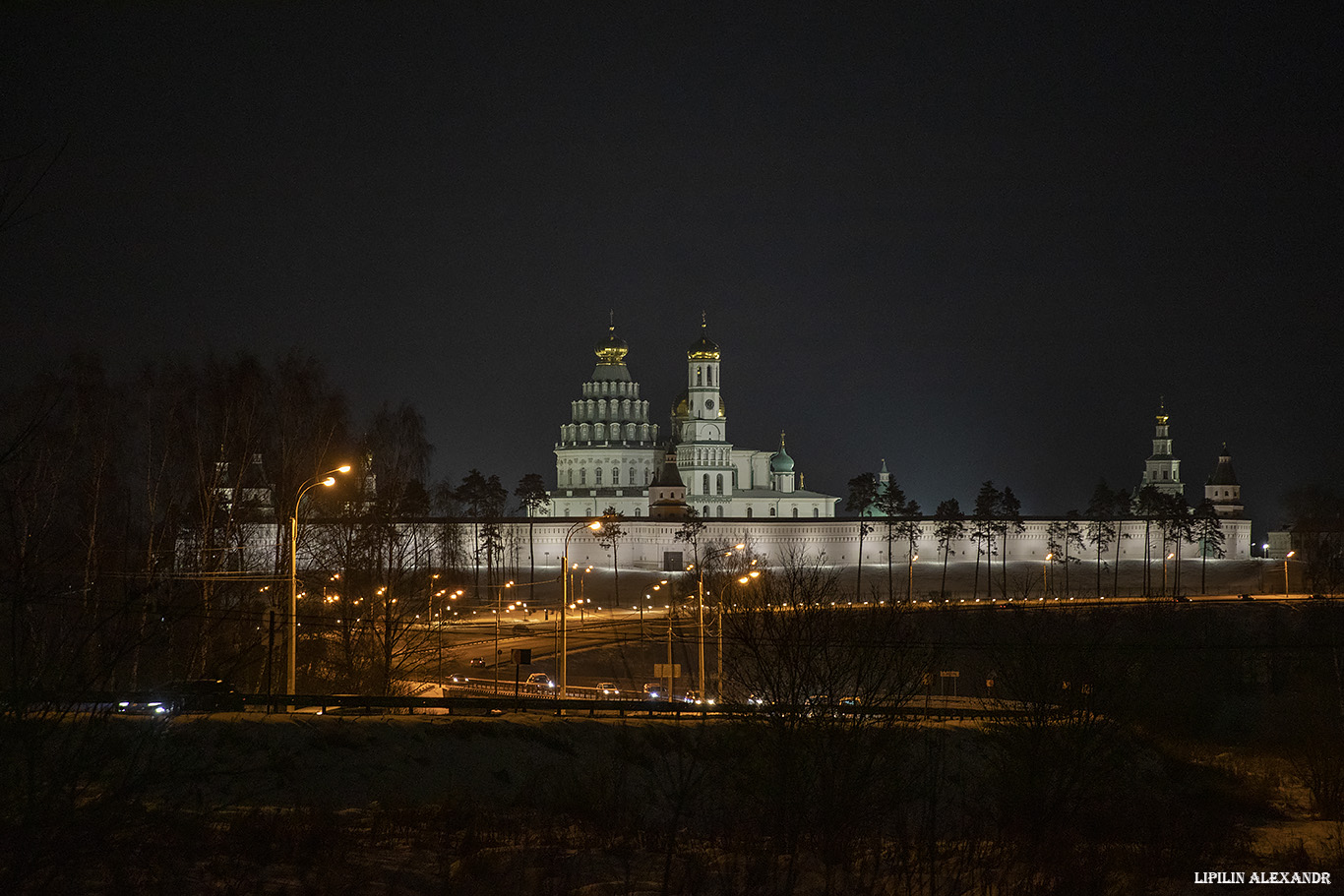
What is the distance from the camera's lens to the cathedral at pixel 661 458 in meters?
96.4

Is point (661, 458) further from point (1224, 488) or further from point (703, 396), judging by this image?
point (1224, 488)

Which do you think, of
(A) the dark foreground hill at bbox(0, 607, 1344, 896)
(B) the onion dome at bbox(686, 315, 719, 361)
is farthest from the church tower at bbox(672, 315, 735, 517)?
(A) the dark foreground hill at bbox(0, 607, 1344, 896)

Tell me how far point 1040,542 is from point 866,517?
12741mm

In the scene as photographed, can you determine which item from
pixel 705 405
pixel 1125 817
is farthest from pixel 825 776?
pixel 705 405

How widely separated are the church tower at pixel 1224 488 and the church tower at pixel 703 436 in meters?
38.8

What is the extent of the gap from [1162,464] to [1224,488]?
885cm

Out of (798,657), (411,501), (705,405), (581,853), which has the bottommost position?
(581,853)

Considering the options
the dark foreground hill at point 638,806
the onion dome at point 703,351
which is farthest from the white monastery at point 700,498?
the dark foreground hill at point 638,806

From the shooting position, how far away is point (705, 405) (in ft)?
327

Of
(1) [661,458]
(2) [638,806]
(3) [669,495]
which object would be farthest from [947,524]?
(2) [638,806]

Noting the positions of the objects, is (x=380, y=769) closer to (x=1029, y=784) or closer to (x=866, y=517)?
(x=1029, y=784)

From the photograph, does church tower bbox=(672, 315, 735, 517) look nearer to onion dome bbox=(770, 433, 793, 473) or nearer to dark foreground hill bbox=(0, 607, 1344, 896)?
onion dome bbox=(770, 433, 793, 473)

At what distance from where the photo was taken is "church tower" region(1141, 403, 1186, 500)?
108 metres

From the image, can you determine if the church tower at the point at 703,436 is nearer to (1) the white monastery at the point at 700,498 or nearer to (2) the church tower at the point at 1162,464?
(1) the white monastery at the point at 700,498
